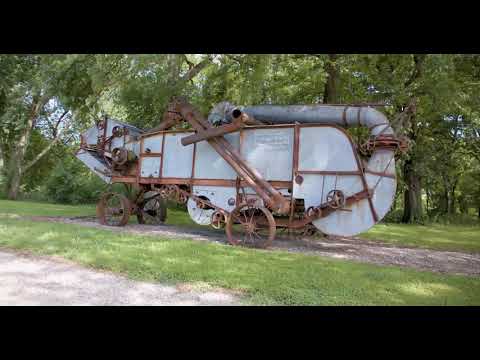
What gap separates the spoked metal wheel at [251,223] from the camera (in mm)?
10211

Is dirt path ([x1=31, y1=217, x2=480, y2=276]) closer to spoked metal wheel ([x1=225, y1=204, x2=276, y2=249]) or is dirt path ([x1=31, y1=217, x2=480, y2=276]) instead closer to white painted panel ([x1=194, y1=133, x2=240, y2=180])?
spoked metal wheel ([x1=225, y1=204, x2=276, y2=249])

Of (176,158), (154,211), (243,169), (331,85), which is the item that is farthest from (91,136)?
(331,85)

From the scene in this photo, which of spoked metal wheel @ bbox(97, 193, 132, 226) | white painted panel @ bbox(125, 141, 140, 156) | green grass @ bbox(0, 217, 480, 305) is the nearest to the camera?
green grass @ bbox(0, 217, 480, 305)

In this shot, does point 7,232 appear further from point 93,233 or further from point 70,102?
point 70,102

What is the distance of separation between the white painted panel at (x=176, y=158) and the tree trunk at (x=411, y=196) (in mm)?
15647

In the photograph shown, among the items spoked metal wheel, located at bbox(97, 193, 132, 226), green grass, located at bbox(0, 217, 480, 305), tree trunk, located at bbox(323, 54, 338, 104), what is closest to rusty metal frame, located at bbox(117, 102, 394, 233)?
spoked metal wheel, located at bbox(97, 193, 132, 226)

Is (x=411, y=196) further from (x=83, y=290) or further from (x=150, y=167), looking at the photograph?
(x=83, y=290)

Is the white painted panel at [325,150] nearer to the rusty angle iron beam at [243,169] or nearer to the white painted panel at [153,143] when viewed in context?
the rusty angle iron beam at [243,169]

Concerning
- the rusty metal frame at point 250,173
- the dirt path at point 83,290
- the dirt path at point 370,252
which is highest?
the rusty metal frame at point 250,173

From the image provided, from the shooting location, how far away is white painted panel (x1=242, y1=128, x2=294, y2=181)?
10539 millimetres

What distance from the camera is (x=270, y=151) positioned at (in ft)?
35.4

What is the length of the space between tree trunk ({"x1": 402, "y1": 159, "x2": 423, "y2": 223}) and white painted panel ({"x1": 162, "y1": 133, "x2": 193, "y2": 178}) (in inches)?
616

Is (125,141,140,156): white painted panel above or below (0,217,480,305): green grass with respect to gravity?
above

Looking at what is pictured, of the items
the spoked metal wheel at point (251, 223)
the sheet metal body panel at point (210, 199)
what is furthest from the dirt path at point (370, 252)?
the sheet metal body panel at point (210, 199)
